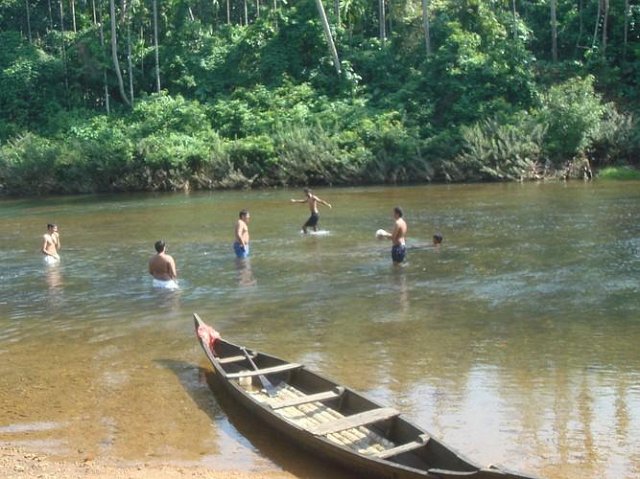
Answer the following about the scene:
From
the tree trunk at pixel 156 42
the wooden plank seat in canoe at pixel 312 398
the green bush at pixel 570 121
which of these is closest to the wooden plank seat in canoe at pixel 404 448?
the wooden plank seat in canoe at pixel 312 398

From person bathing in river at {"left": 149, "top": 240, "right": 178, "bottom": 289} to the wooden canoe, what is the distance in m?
6.37

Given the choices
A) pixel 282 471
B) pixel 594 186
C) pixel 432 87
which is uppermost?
pixel 432 87

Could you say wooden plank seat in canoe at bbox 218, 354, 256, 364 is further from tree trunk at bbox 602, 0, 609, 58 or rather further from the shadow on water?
tree trunk at bbox 602, 0, 609, 58

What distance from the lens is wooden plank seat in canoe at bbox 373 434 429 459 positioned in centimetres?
754

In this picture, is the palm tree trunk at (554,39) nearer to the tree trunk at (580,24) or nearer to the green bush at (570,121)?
the tree trunk at (580,24)

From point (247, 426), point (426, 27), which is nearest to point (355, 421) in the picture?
point (247, 426)

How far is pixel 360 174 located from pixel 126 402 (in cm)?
3079

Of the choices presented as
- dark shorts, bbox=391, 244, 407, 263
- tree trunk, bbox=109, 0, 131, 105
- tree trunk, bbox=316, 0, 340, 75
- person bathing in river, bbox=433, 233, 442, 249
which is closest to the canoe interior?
dark shorts, bbox=391, 244, 407, 263

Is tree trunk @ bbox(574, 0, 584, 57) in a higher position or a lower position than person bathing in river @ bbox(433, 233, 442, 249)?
higher

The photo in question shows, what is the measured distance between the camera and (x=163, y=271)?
17.2 m

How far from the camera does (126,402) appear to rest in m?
10.4

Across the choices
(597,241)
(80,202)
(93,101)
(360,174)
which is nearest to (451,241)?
(597,241)

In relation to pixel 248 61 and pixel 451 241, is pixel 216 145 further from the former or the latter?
pixel 451 241

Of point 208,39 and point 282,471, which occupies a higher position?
point 208,39
